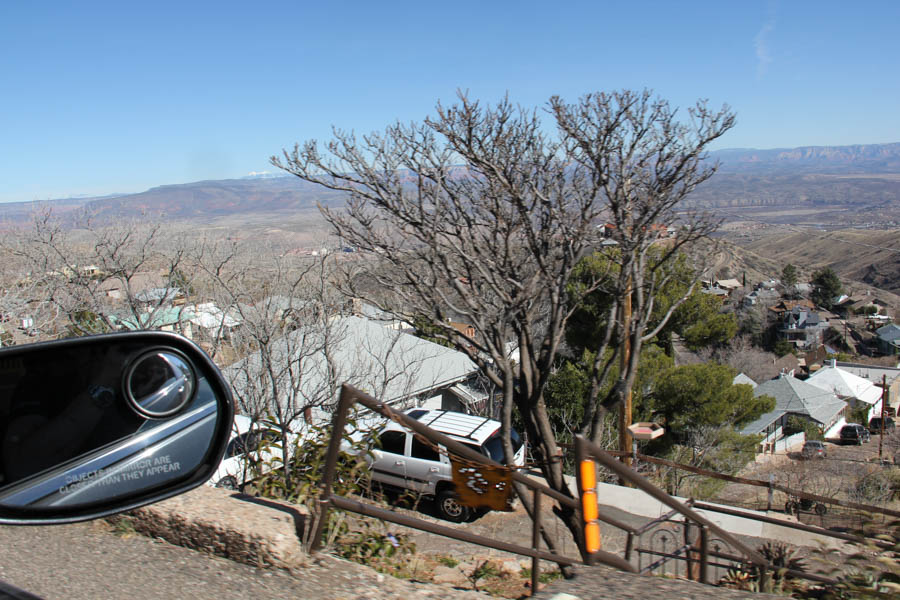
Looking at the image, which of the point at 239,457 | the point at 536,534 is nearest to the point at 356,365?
the point at 239,457

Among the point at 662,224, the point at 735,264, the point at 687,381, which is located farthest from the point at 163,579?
the point at 735,264

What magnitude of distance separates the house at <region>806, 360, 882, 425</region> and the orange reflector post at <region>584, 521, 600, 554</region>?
140 ft

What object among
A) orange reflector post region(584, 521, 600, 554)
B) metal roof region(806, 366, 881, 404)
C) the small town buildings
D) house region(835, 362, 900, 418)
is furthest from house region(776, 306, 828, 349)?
orange reflector post region(584, 521, 600, 554)

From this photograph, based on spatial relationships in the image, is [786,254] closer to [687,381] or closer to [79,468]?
[687,381]

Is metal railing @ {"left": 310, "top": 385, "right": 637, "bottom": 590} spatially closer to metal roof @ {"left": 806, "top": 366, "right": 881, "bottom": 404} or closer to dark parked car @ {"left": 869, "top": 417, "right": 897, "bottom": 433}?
dark parked car @ {"left": 869, "top": 417, "right": 897, "bottom": 433}

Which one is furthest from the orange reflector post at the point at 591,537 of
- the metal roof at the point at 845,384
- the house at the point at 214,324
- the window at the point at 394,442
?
the metal roof at the point at 845,384

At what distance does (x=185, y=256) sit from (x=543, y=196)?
9.50 metres

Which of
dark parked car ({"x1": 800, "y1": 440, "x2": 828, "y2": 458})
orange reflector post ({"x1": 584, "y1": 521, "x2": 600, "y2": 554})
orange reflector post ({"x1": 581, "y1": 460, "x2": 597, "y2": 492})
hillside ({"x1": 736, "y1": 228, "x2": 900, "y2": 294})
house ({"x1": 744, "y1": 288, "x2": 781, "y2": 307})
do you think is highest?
orange reflector post ({"x1": 581, "y1": 460, "x2": 597, "y2": 492})

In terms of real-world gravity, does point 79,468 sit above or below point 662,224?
below

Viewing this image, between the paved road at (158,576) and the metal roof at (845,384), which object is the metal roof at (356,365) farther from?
the metal roof at (845,384)

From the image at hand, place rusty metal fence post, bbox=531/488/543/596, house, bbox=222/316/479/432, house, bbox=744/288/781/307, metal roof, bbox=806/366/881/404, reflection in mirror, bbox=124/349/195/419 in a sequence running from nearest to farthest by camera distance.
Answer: reflection in mirror, bbox=124/349/195/419
rusty metal fence post, bbox=531/488/543/596
house, bbox=222/316/479/432
metal roof, bbox=806/366/881/404
house, bbox=744/288/781/307

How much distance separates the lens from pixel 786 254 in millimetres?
124250

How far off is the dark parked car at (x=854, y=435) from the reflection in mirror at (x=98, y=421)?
124 feet

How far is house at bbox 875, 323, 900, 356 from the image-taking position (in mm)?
54656
